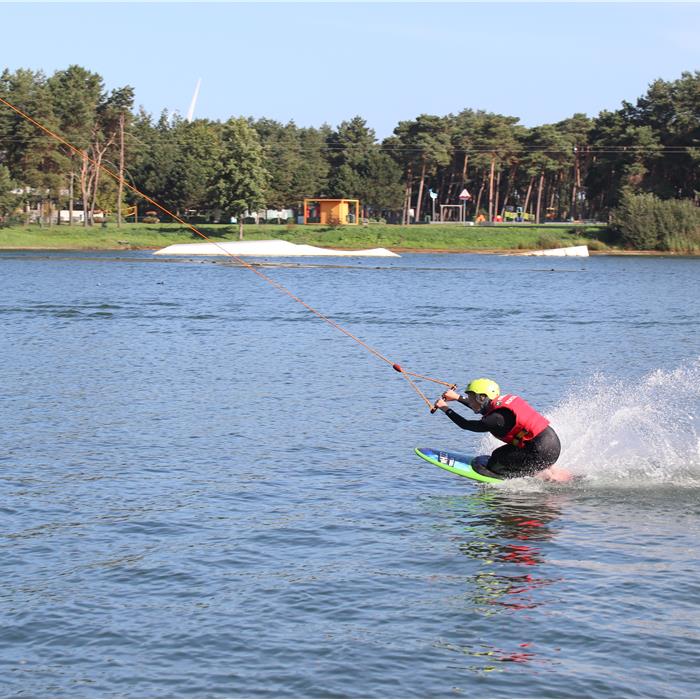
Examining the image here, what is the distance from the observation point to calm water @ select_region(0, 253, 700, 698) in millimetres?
9594

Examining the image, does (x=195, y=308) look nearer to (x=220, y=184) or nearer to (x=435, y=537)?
(x=435, y=537)

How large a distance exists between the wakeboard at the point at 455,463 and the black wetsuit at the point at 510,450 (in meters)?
0.09

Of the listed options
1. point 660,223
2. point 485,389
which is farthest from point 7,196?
point 485,389

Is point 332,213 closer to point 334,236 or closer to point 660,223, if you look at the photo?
point 334,236

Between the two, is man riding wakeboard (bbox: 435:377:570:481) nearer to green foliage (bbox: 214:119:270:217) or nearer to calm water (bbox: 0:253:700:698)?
calm water (bbox: 0:253:700:698)

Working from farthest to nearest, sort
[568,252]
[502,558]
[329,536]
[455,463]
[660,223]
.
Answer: [568,252] < [660,223] < [455,463] < [329,536] < [502,558]

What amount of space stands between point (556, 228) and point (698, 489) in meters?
103

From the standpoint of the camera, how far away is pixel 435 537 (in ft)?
43.6

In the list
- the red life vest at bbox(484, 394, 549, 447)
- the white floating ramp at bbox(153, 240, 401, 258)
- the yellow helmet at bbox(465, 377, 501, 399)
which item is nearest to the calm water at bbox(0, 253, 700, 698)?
the red life vest at bbox(484, 394, 549, 447)

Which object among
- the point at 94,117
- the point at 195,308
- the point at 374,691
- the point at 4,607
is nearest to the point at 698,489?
the point at 374,691

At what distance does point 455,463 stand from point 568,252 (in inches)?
3606

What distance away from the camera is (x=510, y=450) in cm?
1529

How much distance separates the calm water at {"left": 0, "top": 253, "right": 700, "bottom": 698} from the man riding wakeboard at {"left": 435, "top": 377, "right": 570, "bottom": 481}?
0.35m

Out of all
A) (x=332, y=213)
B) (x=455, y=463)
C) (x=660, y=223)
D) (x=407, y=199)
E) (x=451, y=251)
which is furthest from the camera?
(x=407, y=199)
